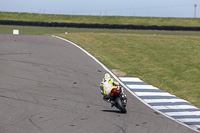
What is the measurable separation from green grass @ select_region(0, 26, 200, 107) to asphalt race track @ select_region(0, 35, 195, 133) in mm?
2615

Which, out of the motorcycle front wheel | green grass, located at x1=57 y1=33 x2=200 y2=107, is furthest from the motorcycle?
green grass, located at x1=57 y1=33 x2=200 y2=107

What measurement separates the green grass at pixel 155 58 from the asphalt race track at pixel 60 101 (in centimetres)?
261

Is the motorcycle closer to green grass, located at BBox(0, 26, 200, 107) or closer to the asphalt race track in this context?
the asphalt race track

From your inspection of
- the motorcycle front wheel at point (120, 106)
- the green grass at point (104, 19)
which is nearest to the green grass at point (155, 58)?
the motorcycle front wheel at point (120, 106)

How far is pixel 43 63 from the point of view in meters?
23.3

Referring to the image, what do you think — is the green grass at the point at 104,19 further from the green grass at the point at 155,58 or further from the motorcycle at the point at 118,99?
the motorcycle at the point at 118,99

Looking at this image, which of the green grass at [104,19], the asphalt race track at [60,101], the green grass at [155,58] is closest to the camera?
the asphalt race track at [60,101]

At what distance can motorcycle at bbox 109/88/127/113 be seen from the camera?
1418 cm

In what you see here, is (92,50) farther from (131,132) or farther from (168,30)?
(168,30)

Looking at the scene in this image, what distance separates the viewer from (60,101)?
1563 cm

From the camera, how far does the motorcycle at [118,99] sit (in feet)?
46.5

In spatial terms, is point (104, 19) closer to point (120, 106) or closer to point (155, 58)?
point (155, 58)

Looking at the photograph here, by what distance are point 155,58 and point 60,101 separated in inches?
531

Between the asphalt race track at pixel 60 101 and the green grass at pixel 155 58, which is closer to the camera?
the asphalt race track at pixel 60 101
